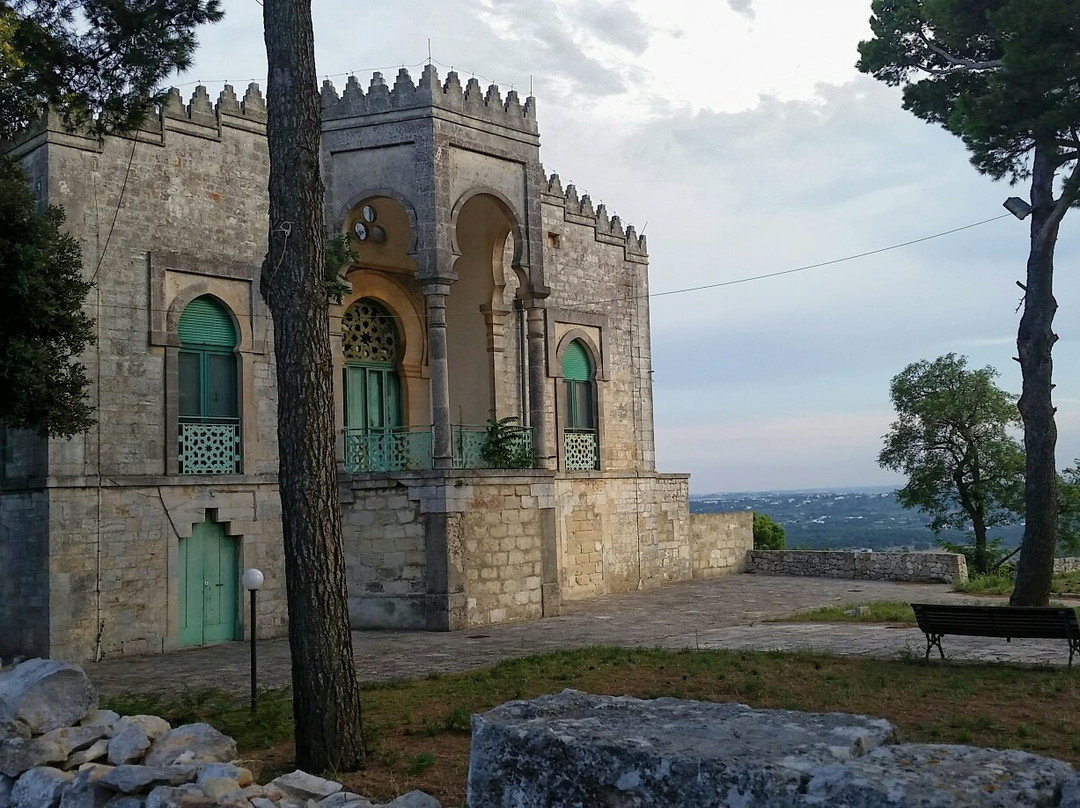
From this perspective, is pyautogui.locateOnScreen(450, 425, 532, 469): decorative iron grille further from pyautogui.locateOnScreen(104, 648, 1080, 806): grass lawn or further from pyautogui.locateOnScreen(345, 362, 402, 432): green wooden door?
pyautogui.locateOnScreen(104, 648, 1080, 806): grass lawn

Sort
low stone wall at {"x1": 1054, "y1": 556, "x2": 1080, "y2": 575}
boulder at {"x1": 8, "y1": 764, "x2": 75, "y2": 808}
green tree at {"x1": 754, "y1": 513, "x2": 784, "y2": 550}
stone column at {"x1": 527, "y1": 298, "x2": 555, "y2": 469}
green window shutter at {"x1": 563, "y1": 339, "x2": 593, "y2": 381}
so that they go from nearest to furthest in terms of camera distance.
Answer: boulder at {"x1": 8, "y1": 764, "x2": 75, "y2": 808} → stone column at {"x1": 527, "y1": 298, "x2": 555, "y2": 469} → green window shutter at {"x1": 563, "y1": 339, "x2": 593, "y2": 381} → low stone wall at {"x1": 1054, "y1": 556, "x2": 1080, "y2": 575} → green tree at {"x1": 754, "y1": 513, "x2": 784, "y2": 550}

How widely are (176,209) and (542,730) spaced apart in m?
12.9

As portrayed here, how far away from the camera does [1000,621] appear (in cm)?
1024

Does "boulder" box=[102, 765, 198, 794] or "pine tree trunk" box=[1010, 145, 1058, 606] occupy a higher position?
"pine tree trunk" box=[1010, 145, 1058, 606]

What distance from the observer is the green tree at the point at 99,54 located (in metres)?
10.3

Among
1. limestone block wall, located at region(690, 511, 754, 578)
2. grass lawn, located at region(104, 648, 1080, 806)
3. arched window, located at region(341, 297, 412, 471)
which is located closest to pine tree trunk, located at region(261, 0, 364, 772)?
grass lawn, located at region(104, 648, 1080, 806)

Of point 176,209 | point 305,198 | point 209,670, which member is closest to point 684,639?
point 209,670

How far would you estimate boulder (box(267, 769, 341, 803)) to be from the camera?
5527 millimetres

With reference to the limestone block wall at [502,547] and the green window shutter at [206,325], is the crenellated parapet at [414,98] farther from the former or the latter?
the limestone block wall at [502,547]

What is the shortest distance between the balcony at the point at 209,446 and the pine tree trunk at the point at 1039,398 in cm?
1154

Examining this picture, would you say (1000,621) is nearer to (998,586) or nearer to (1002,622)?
(1002,622)

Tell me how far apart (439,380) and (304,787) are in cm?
1079

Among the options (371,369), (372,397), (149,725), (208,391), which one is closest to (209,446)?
(208,391)

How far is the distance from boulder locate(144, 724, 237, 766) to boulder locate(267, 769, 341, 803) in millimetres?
533
